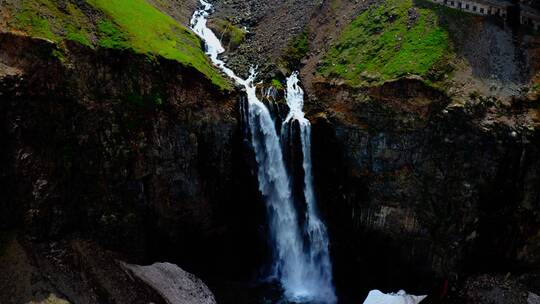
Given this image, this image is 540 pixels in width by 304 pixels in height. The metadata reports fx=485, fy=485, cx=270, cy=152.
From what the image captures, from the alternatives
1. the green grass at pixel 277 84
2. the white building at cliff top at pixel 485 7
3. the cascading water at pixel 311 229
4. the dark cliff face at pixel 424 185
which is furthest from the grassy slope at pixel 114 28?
the white building at cliff top at pixel 485 7

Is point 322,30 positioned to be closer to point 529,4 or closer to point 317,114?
point 317,114

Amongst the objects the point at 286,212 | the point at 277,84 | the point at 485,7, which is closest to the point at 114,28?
the point at 277,84

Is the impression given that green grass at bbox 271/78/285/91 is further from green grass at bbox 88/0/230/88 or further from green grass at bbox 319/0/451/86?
green grass at bbox 88/0/230/88

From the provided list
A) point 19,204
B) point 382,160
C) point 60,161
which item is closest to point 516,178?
point 382,160

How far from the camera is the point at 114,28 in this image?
3681 centimetres

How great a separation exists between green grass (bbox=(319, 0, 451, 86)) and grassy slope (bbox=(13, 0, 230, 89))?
1110 centimetres

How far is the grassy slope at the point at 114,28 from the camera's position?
33812mm

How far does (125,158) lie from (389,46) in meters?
24.2

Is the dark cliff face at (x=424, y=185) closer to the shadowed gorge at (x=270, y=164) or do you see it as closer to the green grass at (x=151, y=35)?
the shadowed gorge at (x=270, y=164)

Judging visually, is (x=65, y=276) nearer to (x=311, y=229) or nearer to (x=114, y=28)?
(x=114, y=28)

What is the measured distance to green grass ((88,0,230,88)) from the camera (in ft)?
122

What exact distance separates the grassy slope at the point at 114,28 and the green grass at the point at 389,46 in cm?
1110

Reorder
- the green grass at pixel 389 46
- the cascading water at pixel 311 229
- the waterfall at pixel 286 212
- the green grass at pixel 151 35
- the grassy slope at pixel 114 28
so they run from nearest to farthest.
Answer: the grassy slope at pixel 114 28
the green grass at pixel 151 35
the green grass at pixel 389 46
the cascading water at pixel 311 229
the waterfall at pixel 286 212

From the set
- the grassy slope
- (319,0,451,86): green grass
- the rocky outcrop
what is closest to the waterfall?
the grassy slope
